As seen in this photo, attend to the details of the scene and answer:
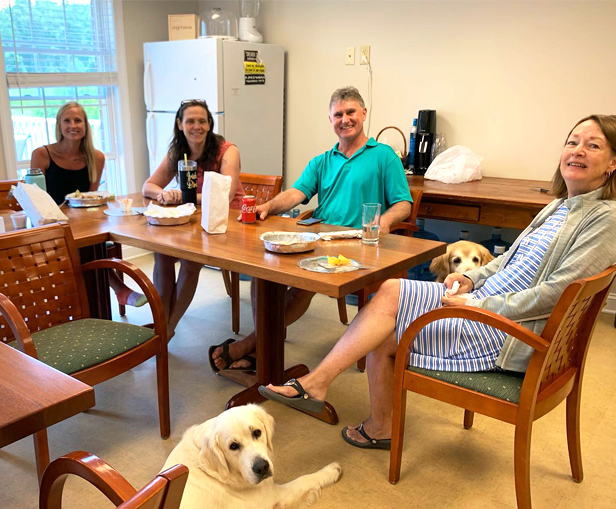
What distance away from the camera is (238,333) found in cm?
306

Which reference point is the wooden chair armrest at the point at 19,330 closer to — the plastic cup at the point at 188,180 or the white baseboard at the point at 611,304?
the plastic cup at the point at 188,180

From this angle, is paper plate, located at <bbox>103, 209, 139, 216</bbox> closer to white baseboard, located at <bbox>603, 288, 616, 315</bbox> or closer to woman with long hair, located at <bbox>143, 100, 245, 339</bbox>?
woman with long hair, located at <bbox>143, 100, 245, 339</bbox>

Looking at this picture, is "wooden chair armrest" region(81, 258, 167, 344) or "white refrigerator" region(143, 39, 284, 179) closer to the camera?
"wooden chair armrest" region(81, 258, 167, 344)

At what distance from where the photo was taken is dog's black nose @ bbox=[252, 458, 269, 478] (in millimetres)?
1433

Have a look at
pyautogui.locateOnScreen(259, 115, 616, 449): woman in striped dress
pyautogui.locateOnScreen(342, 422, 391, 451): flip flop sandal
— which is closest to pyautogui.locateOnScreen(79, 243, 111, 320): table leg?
pyautogui.locateOnScreen(259, 115, 616, 449): woman in striped dress

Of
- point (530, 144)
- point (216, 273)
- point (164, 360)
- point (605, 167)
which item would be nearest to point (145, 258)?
point (216, 273)

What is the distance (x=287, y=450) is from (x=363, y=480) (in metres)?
0.30

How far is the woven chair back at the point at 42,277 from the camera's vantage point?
187 cm

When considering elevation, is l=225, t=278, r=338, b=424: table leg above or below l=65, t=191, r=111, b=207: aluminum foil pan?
below

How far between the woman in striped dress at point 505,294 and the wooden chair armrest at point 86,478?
0.81 meters

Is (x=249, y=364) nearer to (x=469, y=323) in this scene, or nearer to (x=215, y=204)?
(x=215, y=204)

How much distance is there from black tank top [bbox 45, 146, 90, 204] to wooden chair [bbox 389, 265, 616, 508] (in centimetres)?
217

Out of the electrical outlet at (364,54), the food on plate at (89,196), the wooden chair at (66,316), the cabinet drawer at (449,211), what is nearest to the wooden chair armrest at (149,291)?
the wooden chair at (66,316)

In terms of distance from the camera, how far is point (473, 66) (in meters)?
3.61
